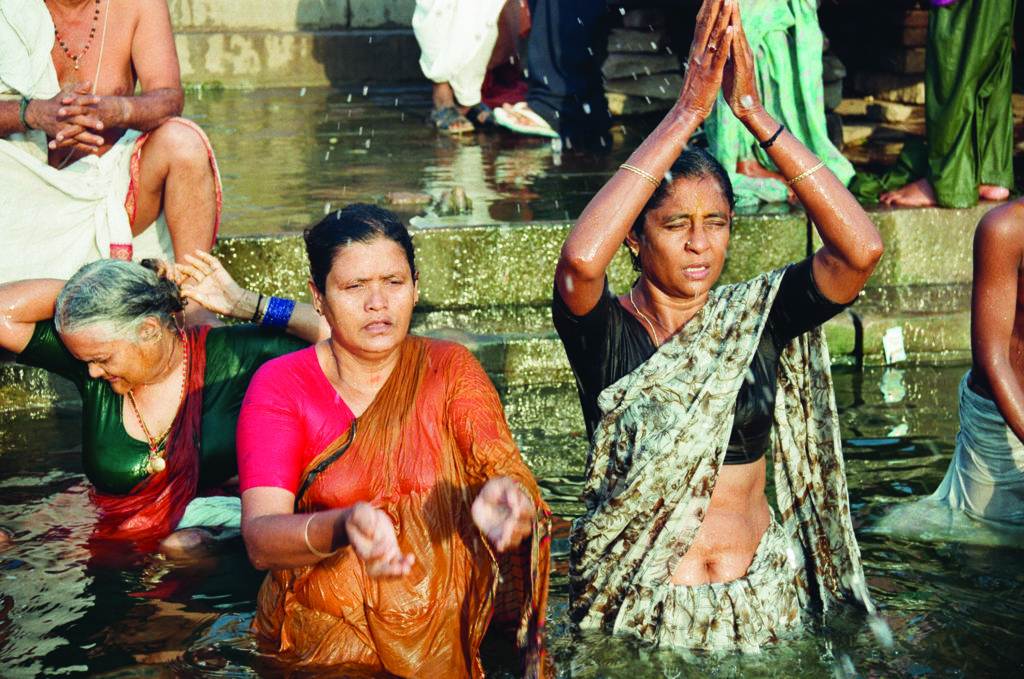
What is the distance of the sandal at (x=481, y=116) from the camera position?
9516 mm

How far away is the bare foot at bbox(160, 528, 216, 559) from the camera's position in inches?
171

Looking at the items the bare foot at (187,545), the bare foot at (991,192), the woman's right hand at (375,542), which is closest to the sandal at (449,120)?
the bare foot at (991,192)

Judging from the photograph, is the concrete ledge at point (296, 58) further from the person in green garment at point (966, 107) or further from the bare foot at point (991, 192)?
the bare foot at point (991, 192)

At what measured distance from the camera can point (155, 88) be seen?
5441 mm

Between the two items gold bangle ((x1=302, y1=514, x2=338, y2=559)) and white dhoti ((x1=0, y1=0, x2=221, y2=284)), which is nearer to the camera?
gold bangle ((x1=302, y1=514, x2=338, y2=559))

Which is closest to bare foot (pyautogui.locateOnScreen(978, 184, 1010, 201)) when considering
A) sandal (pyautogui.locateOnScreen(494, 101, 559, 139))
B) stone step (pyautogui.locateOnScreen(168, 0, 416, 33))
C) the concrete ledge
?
sandal (pyautogui.locateOnScreen(494, 101, 559, 139))

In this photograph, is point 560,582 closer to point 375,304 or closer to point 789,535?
point 789,535

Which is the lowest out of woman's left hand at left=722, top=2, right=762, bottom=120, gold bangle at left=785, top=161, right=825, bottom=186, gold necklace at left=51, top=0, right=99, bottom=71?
gold bangle at left=785, top=161, right=825, bottom=186

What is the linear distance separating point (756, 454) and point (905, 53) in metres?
6.61

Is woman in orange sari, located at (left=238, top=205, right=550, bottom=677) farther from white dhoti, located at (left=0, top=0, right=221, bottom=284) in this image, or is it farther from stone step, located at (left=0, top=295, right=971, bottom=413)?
stone step, located at (left=0, top=295, right=971, bottom=413)

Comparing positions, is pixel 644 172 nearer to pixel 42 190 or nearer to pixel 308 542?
pixel 308 542

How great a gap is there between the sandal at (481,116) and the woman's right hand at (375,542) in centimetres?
701

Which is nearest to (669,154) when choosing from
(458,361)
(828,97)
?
(458,361)

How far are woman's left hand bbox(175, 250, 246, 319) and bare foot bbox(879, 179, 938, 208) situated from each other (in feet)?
12.0
